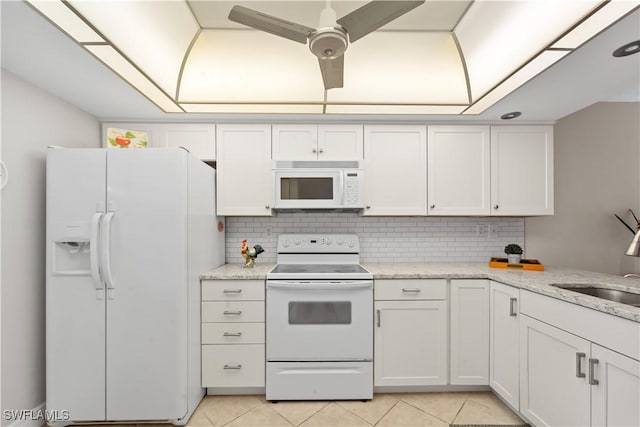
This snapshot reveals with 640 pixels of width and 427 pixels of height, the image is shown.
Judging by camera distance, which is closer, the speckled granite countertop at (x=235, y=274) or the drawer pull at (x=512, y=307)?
the drawer pull at (x=512, y=307)

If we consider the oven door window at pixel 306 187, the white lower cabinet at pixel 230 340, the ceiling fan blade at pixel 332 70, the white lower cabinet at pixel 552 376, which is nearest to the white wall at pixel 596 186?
the white lower cabinet at pixel 552 376

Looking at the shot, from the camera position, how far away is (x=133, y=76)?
184cm

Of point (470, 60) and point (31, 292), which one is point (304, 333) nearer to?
point (31, 292)

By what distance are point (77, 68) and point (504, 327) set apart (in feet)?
10.6

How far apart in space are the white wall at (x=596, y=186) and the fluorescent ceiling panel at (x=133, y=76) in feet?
11.5

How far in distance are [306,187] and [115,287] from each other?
152cm

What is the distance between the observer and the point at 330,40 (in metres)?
1.23

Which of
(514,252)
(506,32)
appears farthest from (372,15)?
(514,252)

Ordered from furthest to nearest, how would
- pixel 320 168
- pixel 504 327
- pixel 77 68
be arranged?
pixel 320 168 < pixel 504 327 < pixel 77 68

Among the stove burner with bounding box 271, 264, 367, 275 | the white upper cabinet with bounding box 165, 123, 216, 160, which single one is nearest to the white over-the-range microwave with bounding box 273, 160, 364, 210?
the stove burner with bounding box 271, 264, 367, 275

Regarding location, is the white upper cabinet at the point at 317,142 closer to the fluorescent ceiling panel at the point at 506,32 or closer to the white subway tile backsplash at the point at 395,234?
the white subway tile backsplash at the point at 395,234

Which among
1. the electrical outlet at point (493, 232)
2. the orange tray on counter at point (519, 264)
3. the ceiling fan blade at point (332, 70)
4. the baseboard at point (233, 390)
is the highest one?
the ceiling fan blade at point (332, 70)

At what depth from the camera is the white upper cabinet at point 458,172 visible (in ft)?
8.34

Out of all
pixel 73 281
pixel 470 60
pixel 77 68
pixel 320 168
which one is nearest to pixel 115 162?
pixel 77 68
